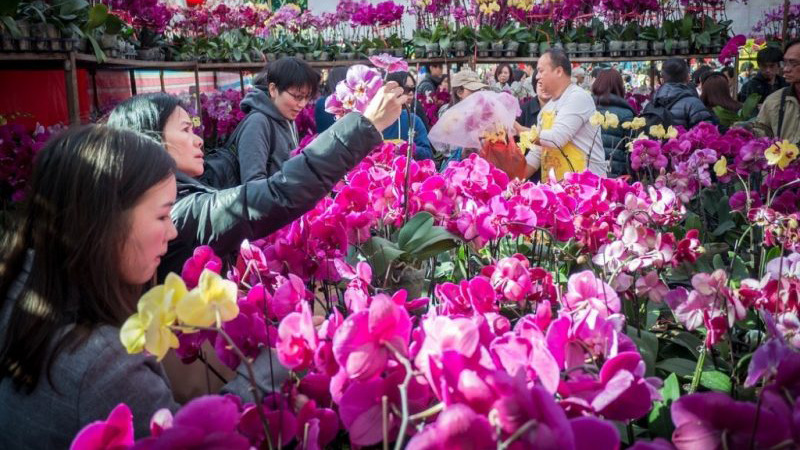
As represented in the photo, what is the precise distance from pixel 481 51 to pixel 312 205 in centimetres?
425

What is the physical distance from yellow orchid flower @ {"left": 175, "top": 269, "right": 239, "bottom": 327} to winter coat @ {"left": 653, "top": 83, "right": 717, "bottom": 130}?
→ 3854 millimetres

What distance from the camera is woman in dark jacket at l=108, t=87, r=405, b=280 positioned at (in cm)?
123

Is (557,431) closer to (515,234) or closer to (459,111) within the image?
(515,234)

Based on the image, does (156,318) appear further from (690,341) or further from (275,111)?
(275,111)

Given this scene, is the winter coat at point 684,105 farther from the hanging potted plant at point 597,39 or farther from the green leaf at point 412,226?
the green leaf at point 412,226

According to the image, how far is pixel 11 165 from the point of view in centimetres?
230

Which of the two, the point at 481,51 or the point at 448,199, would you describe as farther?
the point at 481,51

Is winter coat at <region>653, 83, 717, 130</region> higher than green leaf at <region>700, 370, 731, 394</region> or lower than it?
higher

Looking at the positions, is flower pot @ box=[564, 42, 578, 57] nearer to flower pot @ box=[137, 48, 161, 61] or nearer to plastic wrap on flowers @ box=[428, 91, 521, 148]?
flower pot @ box=[137, 48, 161, 61]

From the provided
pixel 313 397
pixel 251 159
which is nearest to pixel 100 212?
pixel 313 397

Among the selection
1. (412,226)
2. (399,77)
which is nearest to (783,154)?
(412,226)

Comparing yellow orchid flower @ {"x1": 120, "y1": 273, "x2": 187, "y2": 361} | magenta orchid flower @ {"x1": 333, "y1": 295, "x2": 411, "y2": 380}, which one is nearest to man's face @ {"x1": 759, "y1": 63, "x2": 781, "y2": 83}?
magenta orchid flower @ {"x1": 333, "y1": 295, "x2": 411, "y2": 380}

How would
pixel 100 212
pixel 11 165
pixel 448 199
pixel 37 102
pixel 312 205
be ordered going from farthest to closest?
pixel 37 102
pixel 11 165
pixel 448 199
pixel 312 205
pixel 100 212

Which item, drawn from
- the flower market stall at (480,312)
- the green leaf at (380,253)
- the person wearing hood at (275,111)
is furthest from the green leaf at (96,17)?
the green leaf at (380,253)
